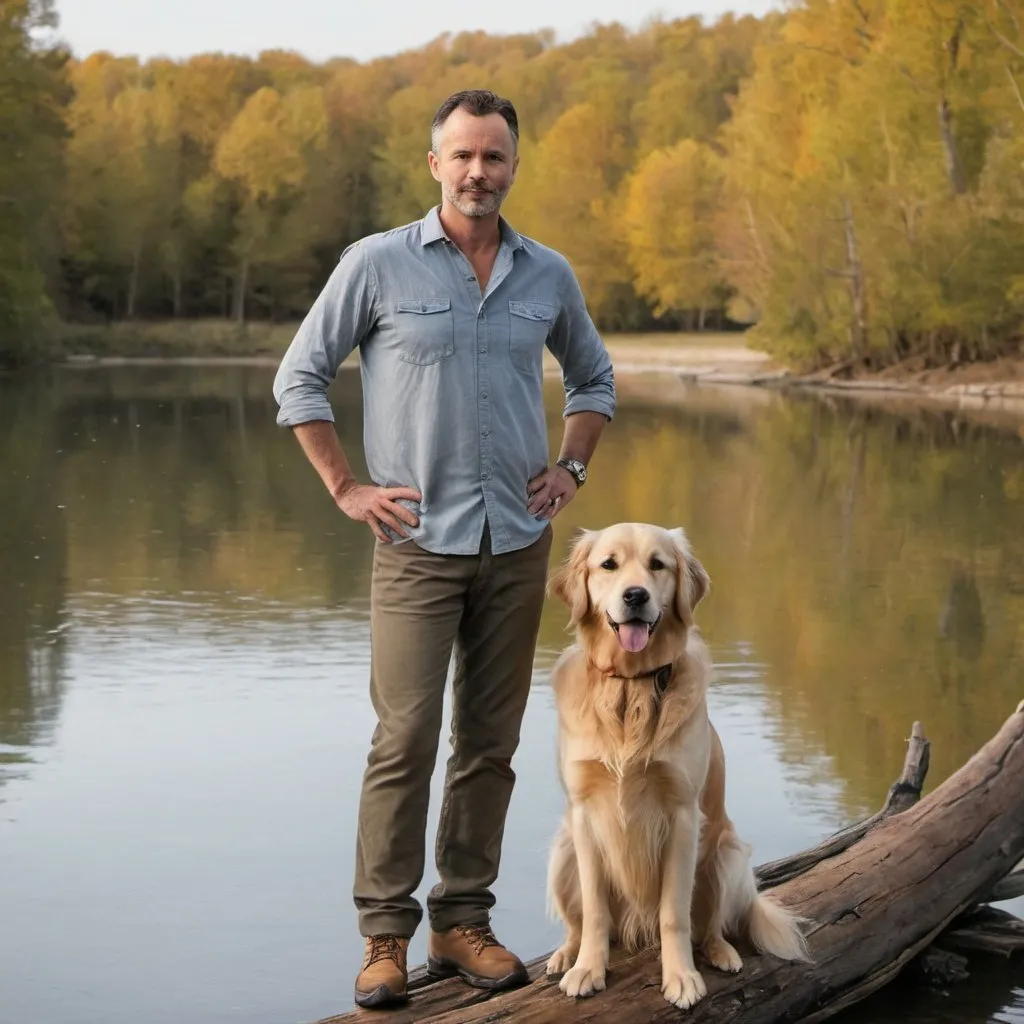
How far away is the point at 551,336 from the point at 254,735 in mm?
3697

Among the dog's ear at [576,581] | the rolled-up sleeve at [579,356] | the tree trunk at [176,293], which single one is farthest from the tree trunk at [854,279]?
the dog's ear at [576,581]

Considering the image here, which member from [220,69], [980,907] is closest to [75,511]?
[980,907]

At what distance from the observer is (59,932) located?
17.9 ft

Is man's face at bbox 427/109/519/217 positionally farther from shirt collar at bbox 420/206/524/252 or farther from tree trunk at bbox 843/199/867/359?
tree trunk at bbox 843/199/867/359

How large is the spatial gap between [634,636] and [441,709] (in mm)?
565

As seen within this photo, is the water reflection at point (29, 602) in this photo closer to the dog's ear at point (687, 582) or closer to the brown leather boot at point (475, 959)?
the brown leather boot at point (475, 959)

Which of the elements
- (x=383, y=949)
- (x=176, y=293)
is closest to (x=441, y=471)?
(x=383, y=949)

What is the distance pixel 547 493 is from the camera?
4516 millimetres

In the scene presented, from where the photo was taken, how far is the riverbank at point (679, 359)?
1486 inches

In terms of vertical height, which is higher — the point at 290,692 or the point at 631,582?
the point at 631,582

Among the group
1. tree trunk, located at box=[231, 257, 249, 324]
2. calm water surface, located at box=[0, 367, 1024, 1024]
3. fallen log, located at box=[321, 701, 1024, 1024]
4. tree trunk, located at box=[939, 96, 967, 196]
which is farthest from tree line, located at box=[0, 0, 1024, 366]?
fallen log, located at box=[321, 701, 1024, 1024]

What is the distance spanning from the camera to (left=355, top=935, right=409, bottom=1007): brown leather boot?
4.24m

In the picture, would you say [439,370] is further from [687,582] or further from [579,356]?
[687,582]

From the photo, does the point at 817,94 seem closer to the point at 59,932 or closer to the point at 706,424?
the point at 706,424
